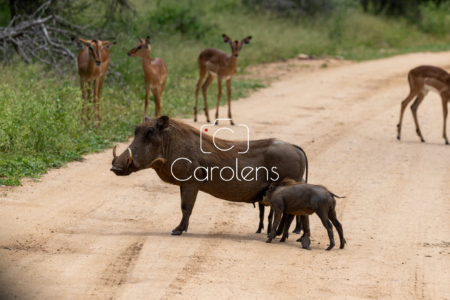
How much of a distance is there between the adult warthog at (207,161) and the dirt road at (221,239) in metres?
0.50

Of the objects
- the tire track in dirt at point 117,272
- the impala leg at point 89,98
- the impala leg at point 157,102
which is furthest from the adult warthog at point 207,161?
the impala leg at point 157,102

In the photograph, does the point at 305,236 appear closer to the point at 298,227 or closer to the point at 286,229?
the point at 286,229

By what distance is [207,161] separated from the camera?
622cm

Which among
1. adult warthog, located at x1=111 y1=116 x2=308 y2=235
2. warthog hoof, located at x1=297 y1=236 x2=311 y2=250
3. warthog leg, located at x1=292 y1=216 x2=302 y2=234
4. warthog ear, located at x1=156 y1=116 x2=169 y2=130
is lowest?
warthog leg, located at x1=292 y1=216 x2=302 y2=234

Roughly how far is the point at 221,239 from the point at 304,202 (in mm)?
987

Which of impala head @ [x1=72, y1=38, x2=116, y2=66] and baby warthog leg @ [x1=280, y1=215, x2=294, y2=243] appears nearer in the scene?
baby warthog leg @ [x1=280, y1=215, x2=294, y2=243]

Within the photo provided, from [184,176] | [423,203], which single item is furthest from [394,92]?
[184,176]

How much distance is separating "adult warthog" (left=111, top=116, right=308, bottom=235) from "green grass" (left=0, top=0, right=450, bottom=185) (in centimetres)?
246

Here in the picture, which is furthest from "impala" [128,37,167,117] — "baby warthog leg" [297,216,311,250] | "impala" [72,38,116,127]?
"baby warthog leg" [297,216,311,250]

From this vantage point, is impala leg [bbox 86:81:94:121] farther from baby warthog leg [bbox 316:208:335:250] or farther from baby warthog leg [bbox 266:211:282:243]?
baby warthog leg [bbox 316:208:335:250]

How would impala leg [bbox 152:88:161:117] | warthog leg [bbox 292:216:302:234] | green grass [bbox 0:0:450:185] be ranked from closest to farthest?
warthog leg [bbox 292:216:302:234] → green grass [bbox 0:0:450:185] → impala leg [bbox 152:88:161:117]

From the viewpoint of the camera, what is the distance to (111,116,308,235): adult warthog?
604cm

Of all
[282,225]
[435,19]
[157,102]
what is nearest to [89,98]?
[157,102]

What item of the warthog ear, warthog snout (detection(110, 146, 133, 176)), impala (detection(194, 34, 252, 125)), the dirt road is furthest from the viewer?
impala (detection(194, 34, 252, 125))
